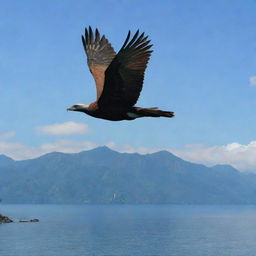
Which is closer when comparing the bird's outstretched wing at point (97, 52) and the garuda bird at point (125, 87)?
the garuda bird at point (125, 87)

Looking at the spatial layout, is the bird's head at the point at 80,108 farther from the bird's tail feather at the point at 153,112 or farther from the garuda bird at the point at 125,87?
the bird's tail feather at the point at 153,112

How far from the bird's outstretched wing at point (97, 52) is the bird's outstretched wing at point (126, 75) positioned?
9.61 ft

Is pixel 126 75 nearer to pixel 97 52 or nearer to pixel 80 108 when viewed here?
pixel 80 108

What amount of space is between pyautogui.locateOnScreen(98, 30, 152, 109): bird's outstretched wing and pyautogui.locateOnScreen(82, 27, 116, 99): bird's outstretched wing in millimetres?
2929

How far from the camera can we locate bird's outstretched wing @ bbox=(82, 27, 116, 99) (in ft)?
37.4

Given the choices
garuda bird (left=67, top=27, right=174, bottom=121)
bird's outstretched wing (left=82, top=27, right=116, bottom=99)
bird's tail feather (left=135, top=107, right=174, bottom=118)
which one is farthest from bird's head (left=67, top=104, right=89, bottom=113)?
bird's outstretched wing (left=82, top=27, right=116, bottom=99)

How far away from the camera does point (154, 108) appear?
8234 millimetres

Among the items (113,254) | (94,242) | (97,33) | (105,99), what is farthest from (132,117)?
(94,242)

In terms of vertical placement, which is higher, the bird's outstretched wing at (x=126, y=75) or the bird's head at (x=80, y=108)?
the bird's outstretched wing at (x=126, y=75)

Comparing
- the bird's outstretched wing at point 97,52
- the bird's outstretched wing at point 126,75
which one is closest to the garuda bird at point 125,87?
the bird's outstretched wing at point 126,75

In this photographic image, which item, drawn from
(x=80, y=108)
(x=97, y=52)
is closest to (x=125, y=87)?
(x=80, y=108)

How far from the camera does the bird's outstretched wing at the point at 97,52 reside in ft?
37.4

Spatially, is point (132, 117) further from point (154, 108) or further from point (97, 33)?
point (97, 33)

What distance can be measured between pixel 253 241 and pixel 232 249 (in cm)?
2845
